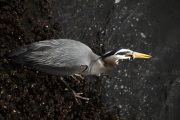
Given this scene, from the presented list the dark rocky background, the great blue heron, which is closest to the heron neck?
the great blue heron

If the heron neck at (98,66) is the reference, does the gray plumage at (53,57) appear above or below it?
above

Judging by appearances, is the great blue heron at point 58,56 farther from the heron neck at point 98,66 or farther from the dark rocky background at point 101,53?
the dark rocky background at point 101,53

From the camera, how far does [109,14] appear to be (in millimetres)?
4152

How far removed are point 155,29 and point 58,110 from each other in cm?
143

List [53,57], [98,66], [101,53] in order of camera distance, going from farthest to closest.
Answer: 1. [101,53]
2. [98,66]
3. [53,57]

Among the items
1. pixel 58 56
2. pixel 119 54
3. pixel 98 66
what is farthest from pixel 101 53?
pixel 58 56

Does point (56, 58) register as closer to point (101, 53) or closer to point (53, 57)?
point (53, 57)

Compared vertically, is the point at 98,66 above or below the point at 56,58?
below

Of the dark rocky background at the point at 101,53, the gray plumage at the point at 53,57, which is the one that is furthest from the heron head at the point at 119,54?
the dark rocky background at the point at 101,53

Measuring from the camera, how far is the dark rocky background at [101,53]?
3637 millimetres

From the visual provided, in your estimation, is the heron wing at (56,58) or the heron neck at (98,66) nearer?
the heron wing at (56,58)

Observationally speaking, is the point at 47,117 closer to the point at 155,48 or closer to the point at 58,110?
the point at 58,110

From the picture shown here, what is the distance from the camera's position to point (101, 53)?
4.02 m

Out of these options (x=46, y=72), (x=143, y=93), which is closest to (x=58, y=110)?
(x=46, y=72)
